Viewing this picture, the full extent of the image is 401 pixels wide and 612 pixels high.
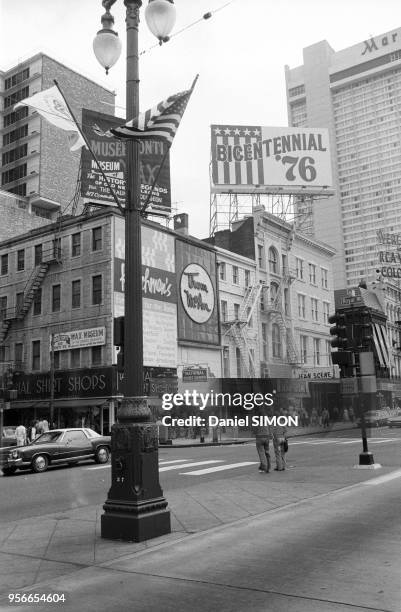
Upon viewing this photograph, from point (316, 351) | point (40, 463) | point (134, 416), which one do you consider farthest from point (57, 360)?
point (134, 416)

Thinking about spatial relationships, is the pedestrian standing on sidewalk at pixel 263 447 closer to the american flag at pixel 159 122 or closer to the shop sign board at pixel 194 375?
the american flag at pixel 159 122

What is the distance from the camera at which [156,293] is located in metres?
37.9

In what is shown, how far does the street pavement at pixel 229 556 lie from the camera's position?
5.54 meters

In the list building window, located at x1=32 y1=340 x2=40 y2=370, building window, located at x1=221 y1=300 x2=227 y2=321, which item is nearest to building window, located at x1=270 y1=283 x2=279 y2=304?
building window, located at x1=221 y1=300 x2=227 y2=321

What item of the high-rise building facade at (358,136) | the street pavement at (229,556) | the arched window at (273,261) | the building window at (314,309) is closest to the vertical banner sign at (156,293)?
the arched window at (273,261)

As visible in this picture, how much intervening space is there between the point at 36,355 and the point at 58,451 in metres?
19.7

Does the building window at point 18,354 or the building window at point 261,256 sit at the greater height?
the building window at point 261,256

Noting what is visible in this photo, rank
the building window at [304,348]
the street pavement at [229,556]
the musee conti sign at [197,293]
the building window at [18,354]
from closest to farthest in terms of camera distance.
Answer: the street pavement at [229,556], the building window at [18,354], the musee conti sign at [197,293], the building window at [304,348]

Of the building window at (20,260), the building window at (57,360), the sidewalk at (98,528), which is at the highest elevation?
the building window at (20,260)

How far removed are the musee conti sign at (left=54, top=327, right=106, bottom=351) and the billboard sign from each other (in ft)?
61.7

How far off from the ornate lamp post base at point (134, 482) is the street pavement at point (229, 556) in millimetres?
215

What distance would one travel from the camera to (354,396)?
58.3m

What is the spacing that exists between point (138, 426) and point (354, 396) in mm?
53188

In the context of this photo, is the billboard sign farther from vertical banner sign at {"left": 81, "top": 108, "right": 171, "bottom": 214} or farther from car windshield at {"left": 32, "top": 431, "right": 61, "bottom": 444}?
car windshield at {"left": 32, "top": 431, "right": 61, "bottom": 444}
